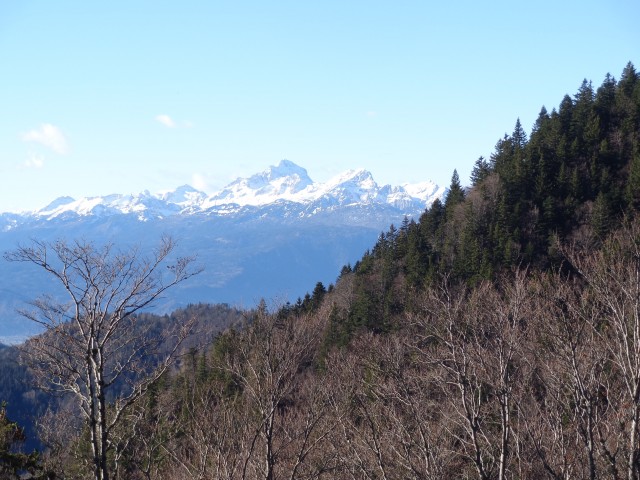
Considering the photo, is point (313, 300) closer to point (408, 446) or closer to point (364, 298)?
point (364, 298)

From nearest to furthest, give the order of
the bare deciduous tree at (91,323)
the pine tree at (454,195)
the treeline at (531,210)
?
the bare deciduous tree at (91,323) < the treeline at (531,210) < the pine tree at (454,195)

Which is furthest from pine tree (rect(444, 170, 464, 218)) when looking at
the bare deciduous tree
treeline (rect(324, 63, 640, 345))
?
the bare deciduous tree

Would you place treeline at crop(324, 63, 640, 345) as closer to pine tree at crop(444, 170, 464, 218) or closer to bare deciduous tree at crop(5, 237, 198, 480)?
pine tree at crop(444, 170, 464, 218)

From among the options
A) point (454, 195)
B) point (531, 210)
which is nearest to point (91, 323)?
point (531, 210)

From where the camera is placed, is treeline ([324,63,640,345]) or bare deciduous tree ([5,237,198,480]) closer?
bare deciduous tree ([5,237,198,480])

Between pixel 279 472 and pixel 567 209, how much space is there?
3864 centimetres

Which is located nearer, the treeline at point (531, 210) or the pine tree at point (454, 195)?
the treeline at point (531, 210)

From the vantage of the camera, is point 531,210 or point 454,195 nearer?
point 531,210

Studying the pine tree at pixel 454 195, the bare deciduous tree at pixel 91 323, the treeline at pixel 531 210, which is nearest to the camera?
the bare deciduous tree at pixel 91 323

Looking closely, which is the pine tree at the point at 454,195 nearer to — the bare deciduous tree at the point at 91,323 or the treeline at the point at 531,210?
the treeline at the point at 531,210

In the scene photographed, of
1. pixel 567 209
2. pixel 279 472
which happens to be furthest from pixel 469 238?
pixel 279 472

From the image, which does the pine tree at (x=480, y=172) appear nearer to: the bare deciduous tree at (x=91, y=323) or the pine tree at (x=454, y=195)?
the pine tree at (x=454, y=195)

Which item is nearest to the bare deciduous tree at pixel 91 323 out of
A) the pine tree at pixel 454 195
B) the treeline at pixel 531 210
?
the treeline at pixel 531 210

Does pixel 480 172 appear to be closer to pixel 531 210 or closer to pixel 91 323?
pixel 531 210
